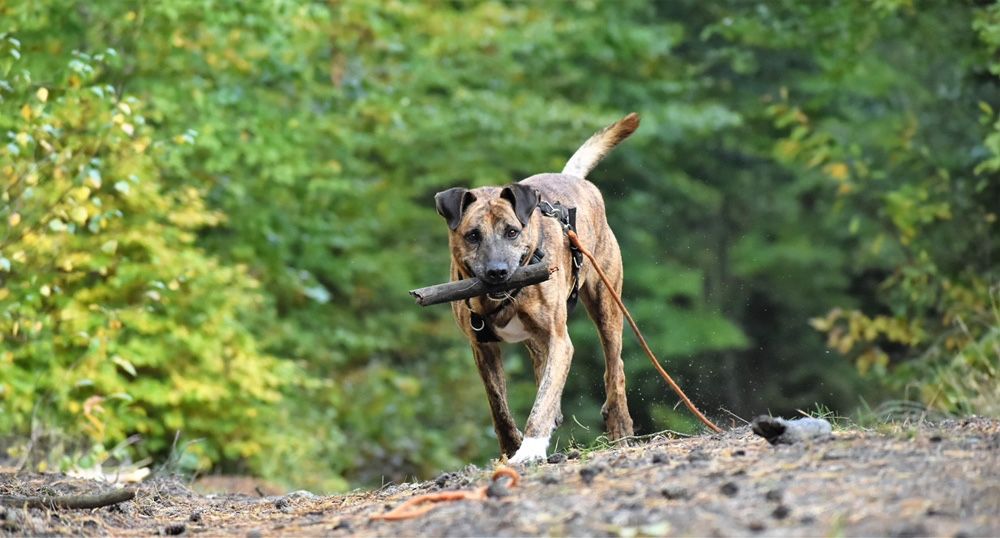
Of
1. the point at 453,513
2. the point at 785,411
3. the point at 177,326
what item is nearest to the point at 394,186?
the point at 177,326

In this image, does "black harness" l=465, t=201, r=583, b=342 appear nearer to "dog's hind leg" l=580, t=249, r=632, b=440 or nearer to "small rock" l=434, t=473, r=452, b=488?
"dog's hind leg" l=580, t=249, r=632, b=440

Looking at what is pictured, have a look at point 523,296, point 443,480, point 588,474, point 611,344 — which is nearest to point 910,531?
point 588,474

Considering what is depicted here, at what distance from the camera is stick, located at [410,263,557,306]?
7062mm

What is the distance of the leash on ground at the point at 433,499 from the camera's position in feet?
17.5

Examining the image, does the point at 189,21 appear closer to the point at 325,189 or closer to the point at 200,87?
the point at 200,87

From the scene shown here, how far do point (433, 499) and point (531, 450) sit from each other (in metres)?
1.40

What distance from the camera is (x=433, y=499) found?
5.53 meters

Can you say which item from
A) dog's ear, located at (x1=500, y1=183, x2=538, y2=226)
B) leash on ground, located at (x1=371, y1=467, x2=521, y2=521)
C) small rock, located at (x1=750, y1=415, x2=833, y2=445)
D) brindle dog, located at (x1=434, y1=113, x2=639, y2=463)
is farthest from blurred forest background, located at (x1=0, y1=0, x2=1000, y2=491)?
leash on ground, located at (x1=371, y1=467, x2=521, y2=521)

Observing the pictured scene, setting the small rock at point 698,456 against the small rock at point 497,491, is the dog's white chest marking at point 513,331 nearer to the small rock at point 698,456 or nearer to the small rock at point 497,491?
the small rock at point 698,456

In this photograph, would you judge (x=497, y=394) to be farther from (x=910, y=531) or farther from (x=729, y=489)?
(x=910, y=531)

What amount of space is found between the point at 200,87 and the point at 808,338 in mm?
15710

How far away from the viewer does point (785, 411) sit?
1029 inches

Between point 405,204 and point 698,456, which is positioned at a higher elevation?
point 698,456

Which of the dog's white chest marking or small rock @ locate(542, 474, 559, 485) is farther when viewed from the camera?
the dog's white chest marking
